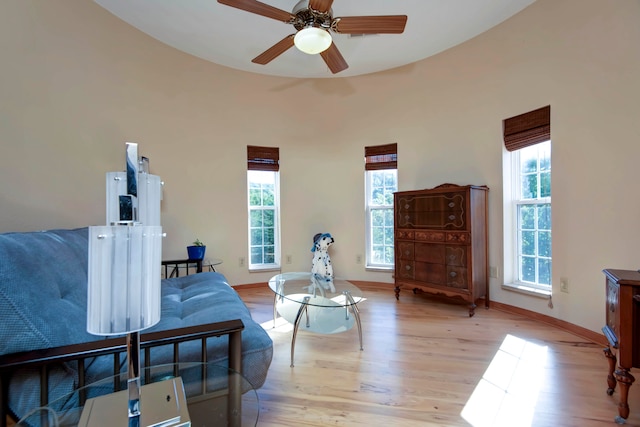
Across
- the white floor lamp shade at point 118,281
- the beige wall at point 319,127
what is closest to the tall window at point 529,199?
the beige wall at point 319,127

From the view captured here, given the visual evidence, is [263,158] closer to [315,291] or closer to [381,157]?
[381,157]

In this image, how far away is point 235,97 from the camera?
378 cm

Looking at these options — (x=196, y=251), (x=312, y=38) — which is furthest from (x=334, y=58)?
(x=196, y=251)

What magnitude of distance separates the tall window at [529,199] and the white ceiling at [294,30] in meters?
1.14

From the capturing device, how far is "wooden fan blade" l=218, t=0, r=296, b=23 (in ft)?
6.26

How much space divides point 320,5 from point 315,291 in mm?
2172

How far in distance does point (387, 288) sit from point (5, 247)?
3.58m

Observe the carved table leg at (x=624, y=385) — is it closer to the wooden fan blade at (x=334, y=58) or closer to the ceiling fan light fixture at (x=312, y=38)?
the ceiling fan light fixture at (x=312, y=38)

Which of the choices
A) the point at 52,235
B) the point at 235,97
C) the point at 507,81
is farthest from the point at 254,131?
the point at 507,81

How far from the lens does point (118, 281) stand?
0.65m

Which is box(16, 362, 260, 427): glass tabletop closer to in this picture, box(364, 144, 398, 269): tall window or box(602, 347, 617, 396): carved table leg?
box(602, 347, 617, 396): carved table leg

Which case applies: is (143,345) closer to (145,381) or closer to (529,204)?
(145,381)

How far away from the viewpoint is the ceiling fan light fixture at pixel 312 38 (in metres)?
1.94

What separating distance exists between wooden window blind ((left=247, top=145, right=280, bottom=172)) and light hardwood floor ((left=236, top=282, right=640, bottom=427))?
6.91ft
